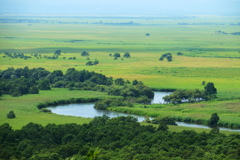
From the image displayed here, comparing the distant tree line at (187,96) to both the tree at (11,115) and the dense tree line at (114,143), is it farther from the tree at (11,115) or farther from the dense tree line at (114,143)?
the tree at (11,115)

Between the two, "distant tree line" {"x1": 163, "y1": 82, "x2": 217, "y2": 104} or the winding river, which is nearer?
the winding river

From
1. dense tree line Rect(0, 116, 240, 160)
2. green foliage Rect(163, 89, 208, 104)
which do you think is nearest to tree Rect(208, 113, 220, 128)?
dense tree line Rect(0, 116, 240, 160)

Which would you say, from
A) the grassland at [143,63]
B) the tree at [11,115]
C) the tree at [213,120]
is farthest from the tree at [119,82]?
the tree at [213,120]

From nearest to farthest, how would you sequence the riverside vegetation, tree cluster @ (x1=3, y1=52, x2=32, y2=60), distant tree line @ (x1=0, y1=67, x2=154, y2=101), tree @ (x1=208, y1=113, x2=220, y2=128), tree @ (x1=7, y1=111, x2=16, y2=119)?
1. the riverside vegetation
2. tree @ (x1=208, y1=113, x2=220, y2=128)
3. tree @ (x1=7, y1=111, x2=16, y2=119)
4. distant tree line @ (x1=0, y1=67, x2=154, y2=101)
5. tree cluster @ (x1=3, y1=52, x2=32, y2=60)

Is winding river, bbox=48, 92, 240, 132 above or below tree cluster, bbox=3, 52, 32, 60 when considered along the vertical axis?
below

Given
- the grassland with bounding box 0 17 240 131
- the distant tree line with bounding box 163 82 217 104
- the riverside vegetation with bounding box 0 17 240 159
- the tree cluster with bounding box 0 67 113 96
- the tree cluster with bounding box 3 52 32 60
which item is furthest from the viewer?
the tree cluster with bounding box 3 52 32 60

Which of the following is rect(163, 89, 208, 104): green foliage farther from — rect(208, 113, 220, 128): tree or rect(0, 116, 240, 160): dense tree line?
rect(0, 116, 240, 160): dense tree line

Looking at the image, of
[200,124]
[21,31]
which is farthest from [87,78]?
[21,31]

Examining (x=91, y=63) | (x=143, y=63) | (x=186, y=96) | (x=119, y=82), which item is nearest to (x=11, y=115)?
(x=186, y=96)

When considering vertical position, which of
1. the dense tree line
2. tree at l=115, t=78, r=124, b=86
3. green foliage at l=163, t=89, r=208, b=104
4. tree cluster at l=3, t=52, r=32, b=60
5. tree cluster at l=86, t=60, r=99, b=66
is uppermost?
tree cluster at l=3, t=52, r=32, b=60
